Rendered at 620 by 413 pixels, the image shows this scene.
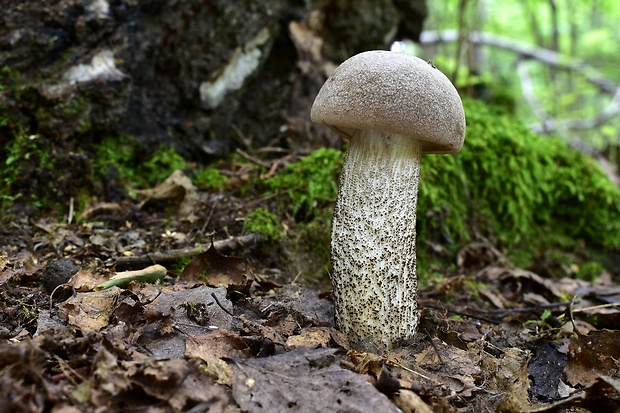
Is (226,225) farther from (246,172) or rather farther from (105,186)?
(105,186)

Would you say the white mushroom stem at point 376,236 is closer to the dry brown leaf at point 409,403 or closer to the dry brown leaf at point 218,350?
the dry brown leaf at point 409,403

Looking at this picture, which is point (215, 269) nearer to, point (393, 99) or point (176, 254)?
point (176, 254)

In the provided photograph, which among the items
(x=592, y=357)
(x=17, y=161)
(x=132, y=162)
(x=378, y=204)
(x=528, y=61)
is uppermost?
(x=528, y=61)

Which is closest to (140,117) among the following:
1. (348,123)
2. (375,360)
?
(348,123)

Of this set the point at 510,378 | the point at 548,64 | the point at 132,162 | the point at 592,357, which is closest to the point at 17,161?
the point at 132,162

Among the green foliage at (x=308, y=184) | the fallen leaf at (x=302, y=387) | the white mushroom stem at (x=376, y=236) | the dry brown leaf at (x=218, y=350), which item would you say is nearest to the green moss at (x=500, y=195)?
the green foliage at (x=308, y=184)

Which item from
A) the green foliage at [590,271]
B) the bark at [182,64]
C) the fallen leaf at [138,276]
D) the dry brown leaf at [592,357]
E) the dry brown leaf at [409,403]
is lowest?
the green foliage at [590,271]
